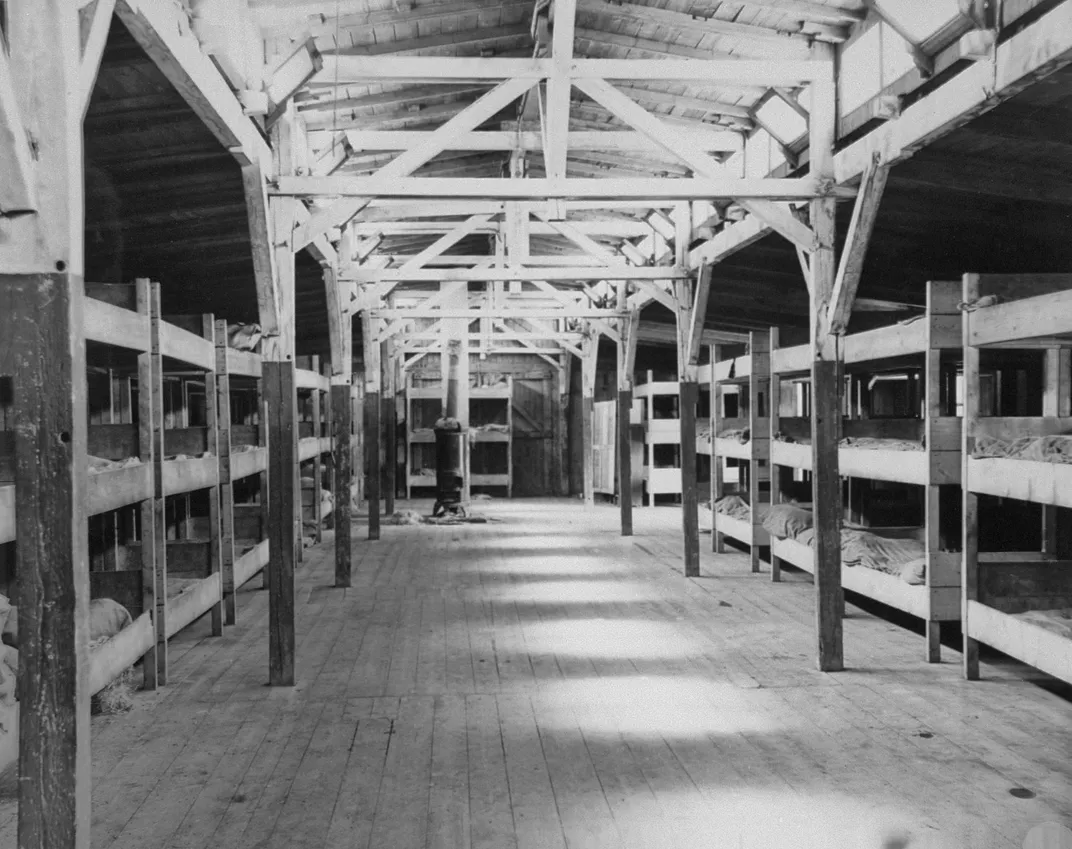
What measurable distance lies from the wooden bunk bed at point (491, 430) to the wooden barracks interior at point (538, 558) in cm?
947

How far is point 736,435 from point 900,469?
181 inches

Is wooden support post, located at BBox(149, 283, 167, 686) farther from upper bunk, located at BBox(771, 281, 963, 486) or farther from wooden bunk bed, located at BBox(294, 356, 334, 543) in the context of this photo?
wooden bunk bed, located at BBox(294, 356, 334, 543)

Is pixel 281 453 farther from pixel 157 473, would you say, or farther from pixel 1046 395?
pixel 1046 395

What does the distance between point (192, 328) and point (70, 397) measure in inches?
176

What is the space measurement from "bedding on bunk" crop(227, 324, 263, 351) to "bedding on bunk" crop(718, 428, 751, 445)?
17.2 ft

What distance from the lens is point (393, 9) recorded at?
6.46 m

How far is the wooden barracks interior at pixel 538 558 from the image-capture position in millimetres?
3703

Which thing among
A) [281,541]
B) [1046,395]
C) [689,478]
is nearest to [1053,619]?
[1046,395]

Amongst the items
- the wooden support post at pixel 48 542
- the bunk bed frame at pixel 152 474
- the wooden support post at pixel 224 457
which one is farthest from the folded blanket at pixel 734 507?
→ the wooden support post at pixel 48 542

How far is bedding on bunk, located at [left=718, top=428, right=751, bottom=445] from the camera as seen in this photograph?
10.6 m

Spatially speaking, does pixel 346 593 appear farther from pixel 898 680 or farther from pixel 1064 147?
pixel 1064 147

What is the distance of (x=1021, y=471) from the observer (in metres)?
5.29

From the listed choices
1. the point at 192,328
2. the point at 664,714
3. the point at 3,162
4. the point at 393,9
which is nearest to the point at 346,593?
the point at 192,328

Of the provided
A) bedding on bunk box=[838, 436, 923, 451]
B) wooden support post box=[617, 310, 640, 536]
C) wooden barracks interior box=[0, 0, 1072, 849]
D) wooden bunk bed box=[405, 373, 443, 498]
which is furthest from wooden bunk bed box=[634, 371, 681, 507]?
bedding on bunk box=[838, 436, 923, 451]
